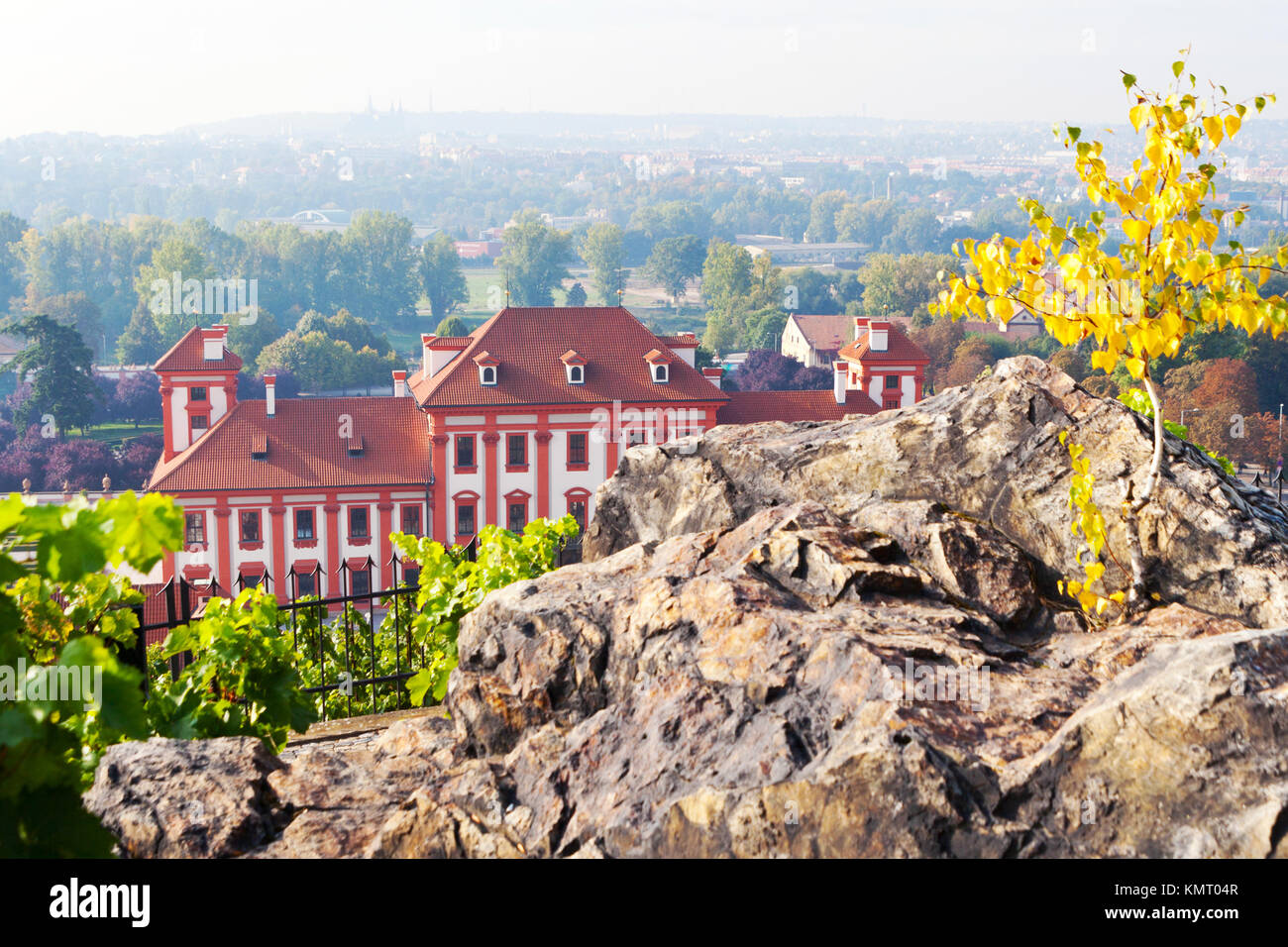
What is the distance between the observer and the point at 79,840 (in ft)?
10.4

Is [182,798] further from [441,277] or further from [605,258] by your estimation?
[605,258]

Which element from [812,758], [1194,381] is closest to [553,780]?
[812,758]

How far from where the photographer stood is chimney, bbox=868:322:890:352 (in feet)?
165

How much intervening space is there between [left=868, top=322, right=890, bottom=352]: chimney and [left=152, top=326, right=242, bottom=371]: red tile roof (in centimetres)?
2532

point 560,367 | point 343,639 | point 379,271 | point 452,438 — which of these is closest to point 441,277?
point 379,271

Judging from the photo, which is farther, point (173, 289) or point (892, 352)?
point (173, 289)

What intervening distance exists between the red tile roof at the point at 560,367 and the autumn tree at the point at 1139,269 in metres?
Result: 41.3

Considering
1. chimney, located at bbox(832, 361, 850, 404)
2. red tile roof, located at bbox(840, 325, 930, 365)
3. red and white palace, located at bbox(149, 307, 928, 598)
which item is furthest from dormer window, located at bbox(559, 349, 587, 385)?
red tile roof, located at bbox(840, 325, 930, 365)

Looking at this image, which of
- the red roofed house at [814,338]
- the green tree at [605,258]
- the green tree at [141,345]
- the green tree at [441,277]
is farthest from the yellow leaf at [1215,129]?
the green tree at [605,258]

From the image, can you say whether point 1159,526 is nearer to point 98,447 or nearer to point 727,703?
point 727,703

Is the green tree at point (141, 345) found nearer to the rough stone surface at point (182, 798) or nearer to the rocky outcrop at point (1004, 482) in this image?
the rocky outcrop at point (1004, 482)

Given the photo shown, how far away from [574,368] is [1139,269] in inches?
1687

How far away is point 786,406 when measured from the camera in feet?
160

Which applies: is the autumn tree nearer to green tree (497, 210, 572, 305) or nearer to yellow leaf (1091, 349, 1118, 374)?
yellow leaf (1091, 349, 1118, 374)
